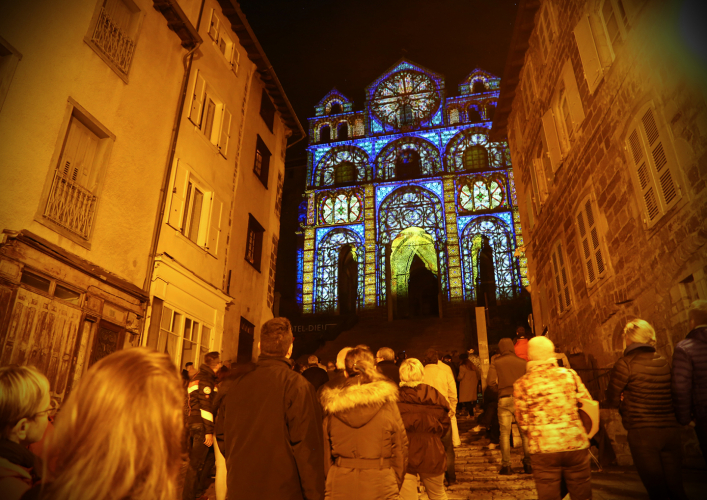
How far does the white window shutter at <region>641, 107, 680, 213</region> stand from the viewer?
257 inches

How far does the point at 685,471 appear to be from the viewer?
5.84 meters

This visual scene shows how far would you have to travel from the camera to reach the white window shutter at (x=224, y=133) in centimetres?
1230

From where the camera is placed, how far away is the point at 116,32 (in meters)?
8.59

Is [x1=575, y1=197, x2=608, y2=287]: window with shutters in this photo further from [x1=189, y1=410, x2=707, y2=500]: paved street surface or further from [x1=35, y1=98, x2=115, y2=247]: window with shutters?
[x1=35, y1=98, x2=115, y2=247]: window with shutters

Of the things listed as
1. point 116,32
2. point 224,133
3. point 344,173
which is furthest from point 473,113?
point 116,32

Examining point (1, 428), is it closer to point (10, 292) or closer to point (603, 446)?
point (10, 292)

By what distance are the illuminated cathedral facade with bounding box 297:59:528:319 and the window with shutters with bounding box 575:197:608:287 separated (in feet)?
60.8

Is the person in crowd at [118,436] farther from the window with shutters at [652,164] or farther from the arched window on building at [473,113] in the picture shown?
the arched window on building at [473,113]

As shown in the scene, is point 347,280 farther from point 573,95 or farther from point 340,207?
point 573,95

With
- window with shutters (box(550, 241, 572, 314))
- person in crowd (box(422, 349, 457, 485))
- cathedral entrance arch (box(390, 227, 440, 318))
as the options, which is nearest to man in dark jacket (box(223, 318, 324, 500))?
person in crowd (box(422, 349, 457, 485))

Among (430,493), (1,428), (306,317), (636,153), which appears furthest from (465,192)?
(1,428)

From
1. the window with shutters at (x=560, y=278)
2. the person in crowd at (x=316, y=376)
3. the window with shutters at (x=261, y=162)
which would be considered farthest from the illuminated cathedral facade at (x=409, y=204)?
the person in crowd at (x=316, y=376)

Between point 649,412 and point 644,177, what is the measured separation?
→ 4751mm

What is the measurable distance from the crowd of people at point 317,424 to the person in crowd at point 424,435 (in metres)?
0.01
